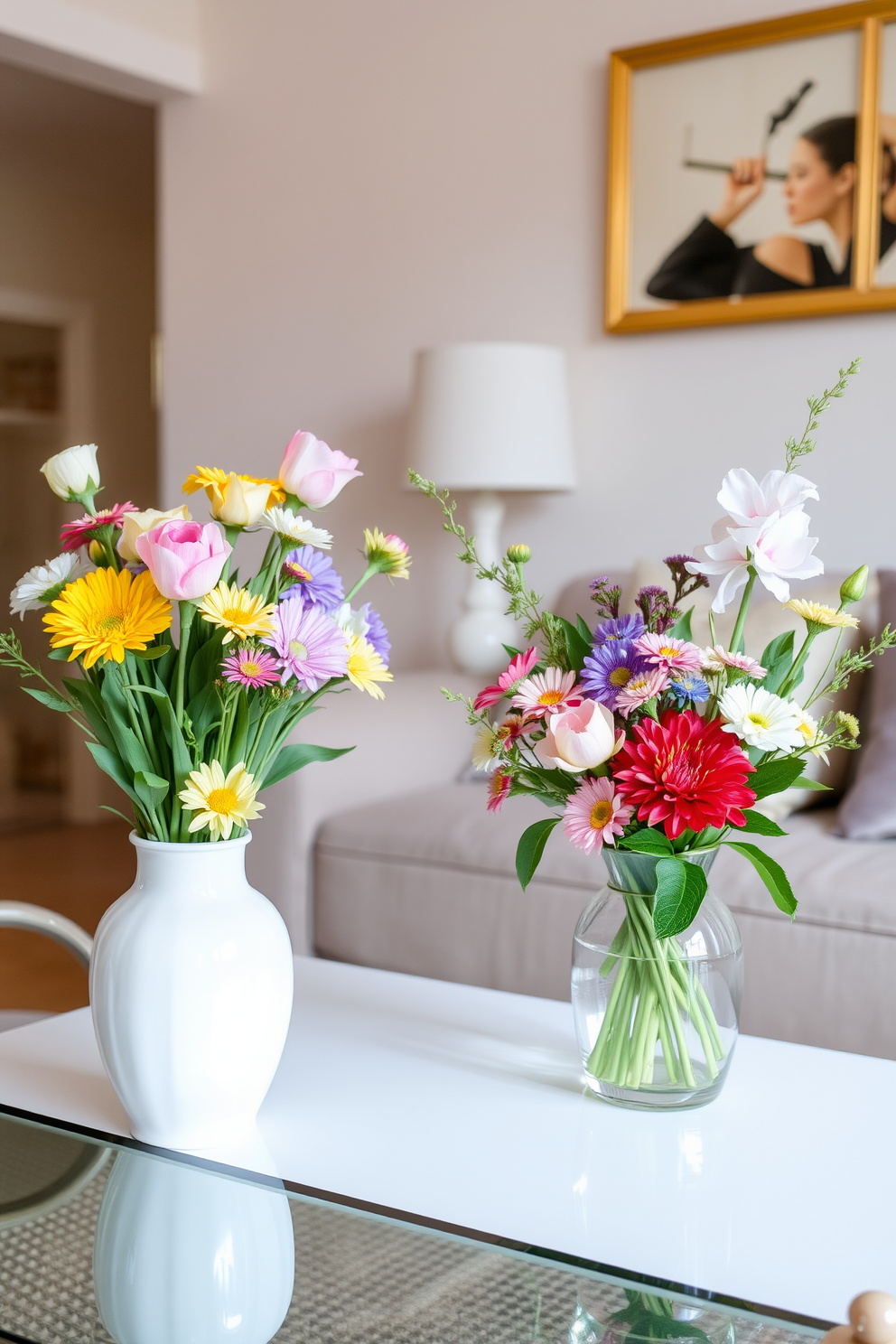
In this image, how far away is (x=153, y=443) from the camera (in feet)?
19.1

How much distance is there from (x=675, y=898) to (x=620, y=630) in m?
0.21

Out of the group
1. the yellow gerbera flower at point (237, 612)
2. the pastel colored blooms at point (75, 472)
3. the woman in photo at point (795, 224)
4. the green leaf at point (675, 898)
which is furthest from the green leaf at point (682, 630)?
the woman in photo at point (795, 224)

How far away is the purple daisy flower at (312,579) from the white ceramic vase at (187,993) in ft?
0.64

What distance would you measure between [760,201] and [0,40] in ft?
6.28

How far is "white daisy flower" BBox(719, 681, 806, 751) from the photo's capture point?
0.95 m

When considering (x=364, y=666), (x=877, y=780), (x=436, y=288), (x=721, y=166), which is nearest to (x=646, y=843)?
(x=364, y=666)

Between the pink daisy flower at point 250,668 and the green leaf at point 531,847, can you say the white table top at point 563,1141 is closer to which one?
the green leaf at point 531,847

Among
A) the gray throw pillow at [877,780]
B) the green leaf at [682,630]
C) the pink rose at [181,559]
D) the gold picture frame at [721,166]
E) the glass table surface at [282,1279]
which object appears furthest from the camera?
the gold picture frame at [721,166]

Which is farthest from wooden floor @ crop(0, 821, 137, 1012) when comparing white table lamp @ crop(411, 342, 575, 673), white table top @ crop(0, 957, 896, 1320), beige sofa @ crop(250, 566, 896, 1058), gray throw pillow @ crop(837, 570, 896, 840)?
white table top @ crop(0, 957, 896, 1320)

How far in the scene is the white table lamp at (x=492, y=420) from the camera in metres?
2.86

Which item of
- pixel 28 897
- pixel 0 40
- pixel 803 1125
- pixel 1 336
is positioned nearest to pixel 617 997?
pixel 803 1125

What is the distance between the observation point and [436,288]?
Result: 3.36 meters

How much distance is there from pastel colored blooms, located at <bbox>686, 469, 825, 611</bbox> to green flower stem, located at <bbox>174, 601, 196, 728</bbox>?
14.8 inches

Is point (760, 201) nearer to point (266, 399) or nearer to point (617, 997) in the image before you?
point (266, 399)
